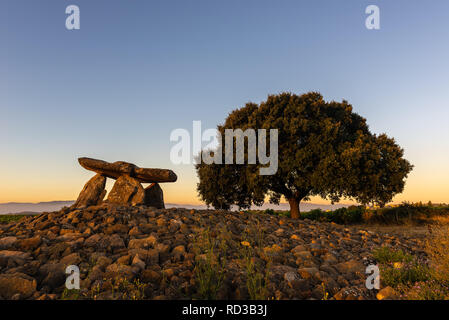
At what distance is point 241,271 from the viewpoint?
6.15 m

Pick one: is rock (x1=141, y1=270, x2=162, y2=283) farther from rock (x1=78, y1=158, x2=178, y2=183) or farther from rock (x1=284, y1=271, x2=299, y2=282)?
rock (x1=78, y1=158, x2=178, y2=183)

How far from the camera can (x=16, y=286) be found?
17.8 feet

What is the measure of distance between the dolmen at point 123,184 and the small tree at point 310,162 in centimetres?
552

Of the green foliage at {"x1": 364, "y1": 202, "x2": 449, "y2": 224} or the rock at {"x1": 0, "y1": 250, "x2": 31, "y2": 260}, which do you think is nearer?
the rock at {"x1": 0, "y1": 250, "x2": 31, "y2": 260}

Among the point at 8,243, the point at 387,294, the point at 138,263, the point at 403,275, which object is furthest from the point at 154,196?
the point at 387,294

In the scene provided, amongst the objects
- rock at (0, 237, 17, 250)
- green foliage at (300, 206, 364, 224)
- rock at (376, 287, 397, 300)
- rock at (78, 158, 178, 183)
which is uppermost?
rock at (78, 158, 178, 183)

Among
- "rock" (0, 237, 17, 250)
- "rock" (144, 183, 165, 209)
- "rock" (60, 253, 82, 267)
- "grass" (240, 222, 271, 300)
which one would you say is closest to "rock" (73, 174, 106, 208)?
"rock" (144, 183, 165, 209)

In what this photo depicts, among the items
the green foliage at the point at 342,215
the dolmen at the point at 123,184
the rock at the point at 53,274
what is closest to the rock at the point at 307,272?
the rock at the point at 53,274

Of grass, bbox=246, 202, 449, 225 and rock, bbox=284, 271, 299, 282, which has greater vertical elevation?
rock, bbox=284, 271, 299, 282

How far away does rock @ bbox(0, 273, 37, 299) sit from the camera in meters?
5.31

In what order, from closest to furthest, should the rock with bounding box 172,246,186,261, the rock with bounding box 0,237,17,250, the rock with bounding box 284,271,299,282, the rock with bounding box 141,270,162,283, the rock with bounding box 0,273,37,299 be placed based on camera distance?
the rock with bounding box 0,273,37,299 → the rock with bounding box 141,270,162,283 → the rock with bounding box 284,271,299,282 → the rock with bounding box 172,246,186,261 → the rock with bounding box 0,237,17,250

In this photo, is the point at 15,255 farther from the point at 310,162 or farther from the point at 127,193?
the point at 310,162

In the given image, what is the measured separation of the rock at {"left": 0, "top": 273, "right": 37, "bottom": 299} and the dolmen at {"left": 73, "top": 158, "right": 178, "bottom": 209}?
719 cm
